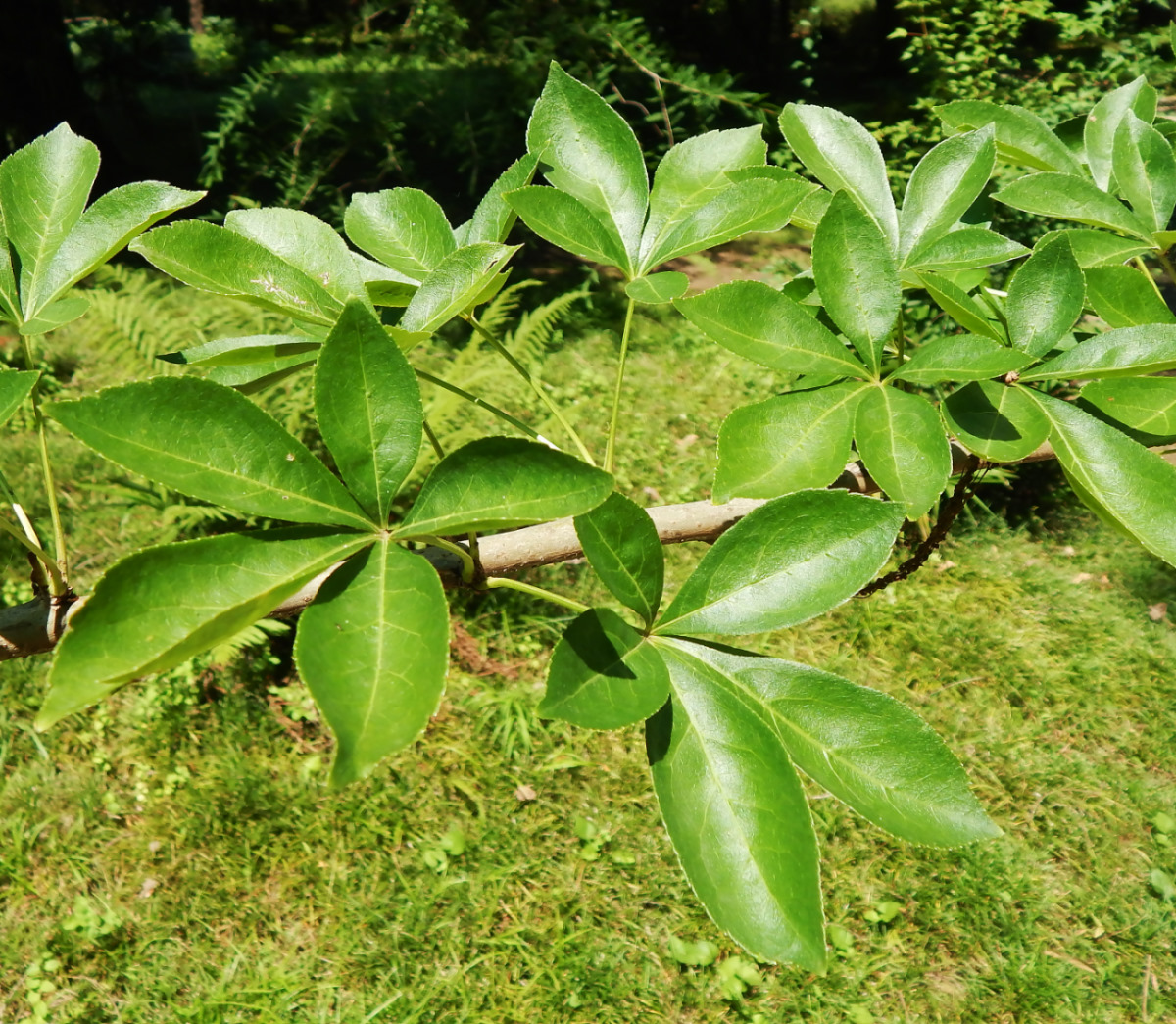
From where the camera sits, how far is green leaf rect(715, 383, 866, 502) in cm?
65

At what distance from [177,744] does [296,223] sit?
2860 mm

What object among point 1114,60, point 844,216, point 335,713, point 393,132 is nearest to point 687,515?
point 844,216

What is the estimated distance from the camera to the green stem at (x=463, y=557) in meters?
0.59

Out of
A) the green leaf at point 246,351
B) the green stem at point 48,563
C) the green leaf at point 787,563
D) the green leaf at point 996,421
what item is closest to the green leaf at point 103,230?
the green leaf at point 246,351

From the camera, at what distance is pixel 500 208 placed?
781 mm

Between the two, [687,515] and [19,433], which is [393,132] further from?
[687,515]

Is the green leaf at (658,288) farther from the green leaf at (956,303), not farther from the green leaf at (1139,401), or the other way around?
the green leaf at (1139,401)

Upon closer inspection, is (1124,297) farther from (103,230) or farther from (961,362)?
(103,230)

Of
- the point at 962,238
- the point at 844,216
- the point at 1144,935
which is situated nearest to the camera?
the point at 844,216

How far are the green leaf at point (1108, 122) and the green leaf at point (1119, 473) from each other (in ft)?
1.57

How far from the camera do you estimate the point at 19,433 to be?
4305 mm

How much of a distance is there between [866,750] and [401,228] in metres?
0.60

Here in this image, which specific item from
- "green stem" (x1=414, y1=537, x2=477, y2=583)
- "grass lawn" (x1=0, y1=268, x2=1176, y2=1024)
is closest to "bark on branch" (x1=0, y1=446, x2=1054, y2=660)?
"green stem" (x1=414, y1=537, x2=477, y2=583)

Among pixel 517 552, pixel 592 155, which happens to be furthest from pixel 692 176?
pixel 517 552
